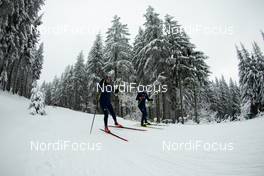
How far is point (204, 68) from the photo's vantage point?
25.3m

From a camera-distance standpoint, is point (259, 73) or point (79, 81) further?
point (79, 81)

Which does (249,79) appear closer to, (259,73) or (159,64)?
(259,73)

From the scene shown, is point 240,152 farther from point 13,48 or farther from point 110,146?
point 13,48

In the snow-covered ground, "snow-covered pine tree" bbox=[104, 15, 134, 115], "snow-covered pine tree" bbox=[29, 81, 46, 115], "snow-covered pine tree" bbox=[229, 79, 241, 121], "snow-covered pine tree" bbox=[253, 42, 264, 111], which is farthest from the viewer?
"snow-covered pine tree" bbox=[229, 79, 241, 121]

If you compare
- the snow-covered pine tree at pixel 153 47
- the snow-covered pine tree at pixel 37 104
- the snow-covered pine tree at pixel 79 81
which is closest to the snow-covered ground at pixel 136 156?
the snow-covered pine tree at pixel 37 104

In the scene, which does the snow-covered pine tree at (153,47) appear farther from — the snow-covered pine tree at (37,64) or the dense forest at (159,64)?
the snow-covered pine tree at (37,64)

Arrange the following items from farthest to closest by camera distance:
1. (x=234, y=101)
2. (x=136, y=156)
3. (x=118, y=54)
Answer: (x=234, y=101) < (x=118, y=54) < (x=136, y=156)

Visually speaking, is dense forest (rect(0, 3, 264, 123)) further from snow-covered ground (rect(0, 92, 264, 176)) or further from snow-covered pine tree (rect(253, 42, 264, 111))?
snow-covered ground (rect(0, 92, 264, 176))

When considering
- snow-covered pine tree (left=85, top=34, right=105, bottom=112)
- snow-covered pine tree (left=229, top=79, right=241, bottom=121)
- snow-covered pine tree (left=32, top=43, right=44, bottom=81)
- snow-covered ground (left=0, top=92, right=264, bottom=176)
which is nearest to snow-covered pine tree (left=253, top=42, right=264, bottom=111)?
snow-covered pine tree (left=229, top=79, right=241, bottom=121)

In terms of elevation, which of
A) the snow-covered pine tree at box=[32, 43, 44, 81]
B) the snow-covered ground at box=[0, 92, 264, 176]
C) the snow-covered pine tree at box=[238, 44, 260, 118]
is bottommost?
the snow-covered ground at box=[0, 92, 264, 176]

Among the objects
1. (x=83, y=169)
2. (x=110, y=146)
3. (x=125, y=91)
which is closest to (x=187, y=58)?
(x=125, y=91)

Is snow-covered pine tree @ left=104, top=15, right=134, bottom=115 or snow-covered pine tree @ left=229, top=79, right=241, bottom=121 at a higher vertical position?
snow-covered pine tree @ left=104, top=15, right=134, bottom=115

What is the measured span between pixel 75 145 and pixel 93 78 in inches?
987

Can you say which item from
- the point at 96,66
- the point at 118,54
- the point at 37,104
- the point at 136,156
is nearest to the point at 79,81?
the point at 96,66
